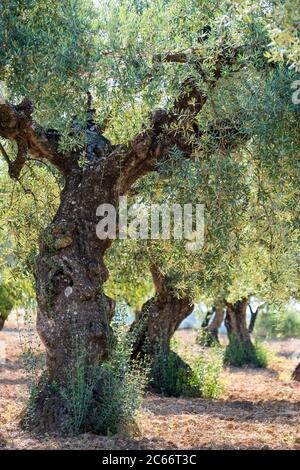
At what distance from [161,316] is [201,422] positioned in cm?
529

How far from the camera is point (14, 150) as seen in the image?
1091cm

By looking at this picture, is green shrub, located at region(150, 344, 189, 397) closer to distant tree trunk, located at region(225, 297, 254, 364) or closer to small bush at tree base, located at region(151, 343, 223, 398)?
small bush at tree base, located at region(151, 343, 223, 398)

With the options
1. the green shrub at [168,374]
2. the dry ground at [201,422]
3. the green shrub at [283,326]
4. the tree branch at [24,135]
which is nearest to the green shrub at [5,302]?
the dry ground at [201,422]

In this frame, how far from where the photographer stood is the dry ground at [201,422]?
8.05 m

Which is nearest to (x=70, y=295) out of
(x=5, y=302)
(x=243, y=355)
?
(x=5, y=302)

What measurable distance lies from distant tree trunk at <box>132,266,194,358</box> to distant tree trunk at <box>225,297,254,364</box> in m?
8.89

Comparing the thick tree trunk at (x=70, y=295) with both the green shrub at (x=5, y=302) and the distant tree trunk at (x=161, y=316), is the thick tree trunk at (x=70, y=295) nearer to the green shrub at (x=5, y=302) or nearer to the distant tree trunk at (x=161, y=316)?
the distant tree trunk at (x=161, y=316)

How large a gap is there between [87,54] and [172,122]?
54.8 inches

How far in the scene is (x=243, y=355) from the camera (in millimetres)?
24078

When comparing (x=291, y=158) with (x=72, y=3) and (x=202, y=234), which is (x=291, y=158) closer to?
(x=202, y=234)

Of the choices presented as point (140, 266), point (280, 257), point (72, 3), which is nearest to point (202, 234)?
point (280, 257)

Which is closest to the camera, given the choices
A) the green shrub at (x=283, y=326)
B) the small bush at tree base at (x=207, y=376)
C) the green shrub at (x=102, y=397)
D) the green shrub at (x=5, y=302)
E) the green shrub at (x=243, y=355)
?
the green shrub at (x=102, y=397)
